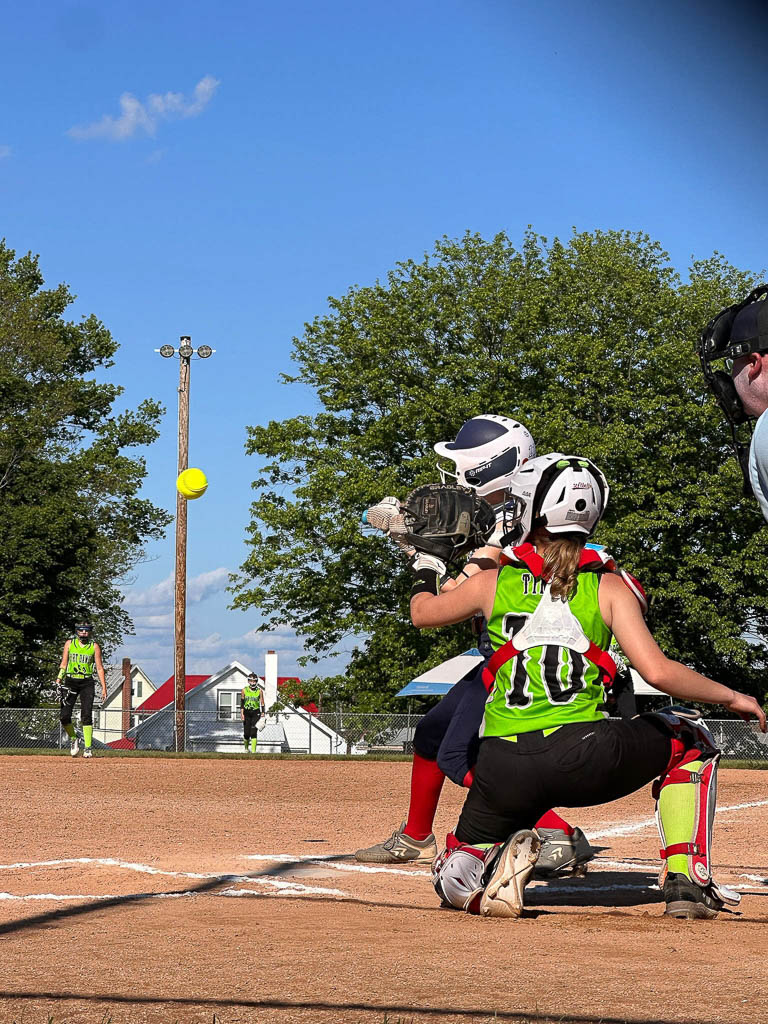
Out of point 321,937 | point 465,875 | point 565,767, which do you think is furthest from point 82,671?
point 321,937

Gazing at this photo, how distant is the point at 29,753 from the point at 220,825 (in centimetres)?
1051

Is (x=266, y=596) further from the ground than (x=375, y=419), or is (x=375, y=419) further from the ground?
(x=375, y=419)

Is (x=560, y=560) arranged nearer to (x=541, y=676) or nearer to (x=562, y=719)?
(x=541, y=676)

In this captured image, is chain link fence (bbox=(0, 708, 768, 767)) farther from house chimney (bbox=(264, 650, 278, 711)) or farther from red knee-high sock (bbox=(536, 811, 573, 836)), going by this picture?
house chimney (bbox=(264, 650, 278, 711))

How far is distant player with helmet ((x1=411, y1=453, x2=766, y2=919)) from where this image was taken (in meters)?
5.06

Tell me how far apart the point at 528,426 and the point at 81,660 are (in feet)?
59.5

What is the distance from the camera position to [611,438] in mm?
33906

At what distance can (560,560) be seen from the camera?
17.2 ft

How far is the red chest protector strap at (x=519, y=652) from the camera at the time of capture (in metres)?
5.18

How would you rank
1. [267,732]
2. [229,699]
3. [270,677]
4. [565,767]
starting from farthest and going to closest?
[229,699]
[270,677]
[267,732]
[565,767]

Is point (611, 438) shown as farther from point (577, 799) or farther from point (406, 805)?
point (577, 799)

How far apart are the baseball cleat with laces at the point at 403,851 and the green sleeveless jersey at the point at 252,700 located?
26.9 m

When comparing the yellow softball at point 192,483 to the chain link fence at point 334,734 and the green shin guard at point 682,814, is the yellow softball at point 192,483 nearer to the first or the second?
the chain link fence at point 334,734

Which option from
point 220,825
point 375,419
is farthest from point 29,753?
point 375,419
